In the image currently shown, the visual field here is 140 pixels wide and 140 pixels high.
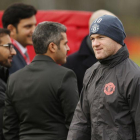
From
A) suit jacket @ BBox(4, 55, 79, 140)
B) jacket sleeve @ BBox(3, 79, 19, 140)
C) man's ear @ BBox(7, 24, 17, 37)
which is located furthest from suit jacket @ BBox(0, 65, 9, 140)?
man's ear @ BBox(7, 24, 17, 37)

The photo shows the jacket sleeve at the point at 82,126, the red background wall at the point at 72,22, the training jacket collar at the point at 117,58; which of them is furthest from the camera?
the red background wall at the point at 72,22

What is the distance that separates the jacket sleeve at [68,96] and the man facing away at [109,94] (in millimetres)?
179

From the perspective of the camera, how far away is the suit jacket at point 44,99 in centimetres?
385

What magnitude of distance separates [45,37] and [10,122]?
850 millimetres

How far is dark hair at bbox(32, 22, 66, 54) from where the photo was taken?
4078 mm

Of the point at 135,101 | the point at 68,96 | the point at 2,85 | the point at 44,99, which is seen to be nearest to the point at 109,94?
the point at 135,101

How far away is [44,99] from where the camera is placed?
385cm

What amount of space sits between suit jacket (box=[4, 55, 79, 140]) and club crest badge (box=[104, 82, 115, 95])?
20.7 inches

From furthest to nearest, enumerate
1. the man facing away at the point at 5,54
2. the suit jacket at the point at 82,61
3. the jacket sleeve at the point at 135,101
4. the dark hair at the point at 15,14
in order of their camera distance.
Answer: the dark hair at the point at 15,14, the suit jacket at the point at 82,61, the man facing away at the point at 5,54, the jacket sleeve at the point at 135,101

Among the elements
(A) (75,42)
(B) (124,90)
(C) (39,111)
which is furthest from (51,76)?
(A) (75,42)

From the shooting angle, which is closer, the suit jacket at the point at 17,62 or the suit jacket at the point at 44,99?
the suit jacket at the point at 44,99

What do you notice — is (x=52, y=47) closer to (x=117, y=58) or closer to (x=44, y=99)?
(x=44, y=99)

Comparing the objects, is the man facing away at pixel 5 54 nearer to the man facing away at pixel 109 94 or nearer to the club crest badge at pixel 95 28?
the man facing away at pixel 109 94

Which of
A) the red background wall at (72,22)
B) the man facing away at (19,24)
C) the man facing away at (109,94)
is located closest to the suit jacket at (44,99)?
the man facing away at (109,94)
